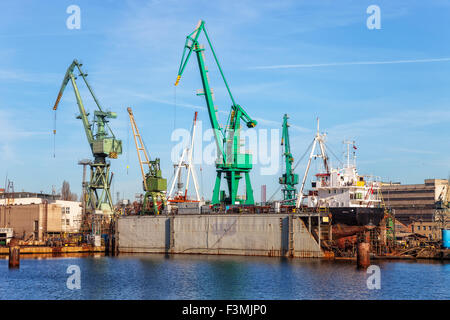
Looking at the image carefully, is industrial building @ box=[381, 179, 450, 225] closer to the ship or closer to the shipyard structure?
the shipyard structure

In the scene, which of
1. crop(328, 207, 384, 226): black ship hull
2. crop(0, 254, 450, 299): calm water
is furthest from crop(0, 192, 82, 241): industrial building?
crop(328, 207, 384, 226): black ship hull

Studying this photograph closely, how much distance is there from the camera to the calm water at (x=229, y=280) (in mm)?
48562

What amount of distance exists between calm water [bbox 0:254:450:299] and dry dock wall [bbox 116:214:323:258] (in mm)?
4101

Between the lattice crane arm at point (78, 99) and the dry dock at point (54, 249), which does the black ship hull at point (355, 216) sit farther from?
the lattice crane arm at point (78, 99)

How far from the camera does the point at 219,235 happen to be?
86.4 metres

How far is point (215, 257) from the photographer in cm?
8300

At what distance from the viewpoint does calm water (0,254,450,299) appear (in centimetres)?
4856

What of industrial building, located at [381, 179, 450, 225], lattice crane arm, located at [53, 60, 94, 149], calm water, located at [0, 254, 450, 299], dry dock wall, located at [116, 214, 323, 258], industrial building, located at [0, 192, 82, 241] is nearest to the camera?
calm water, located at [0, 254, 450, 299]

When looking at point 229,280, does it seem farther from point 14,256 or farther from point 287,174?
point 287,174

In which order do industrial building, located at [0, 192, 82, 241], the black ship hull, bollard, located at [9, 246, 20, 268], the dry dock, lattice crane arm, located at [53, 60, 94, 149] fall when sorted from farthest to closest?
industrial building, located at [0, 192, 82, 241]
lattice crane arm, located at [53, 60, 94, 149]
the dry dock
the black ship hull
bollard, located at [9, 246, 20, 268]

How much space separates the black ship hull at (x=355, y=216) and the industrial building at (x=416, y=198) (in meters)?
92.6

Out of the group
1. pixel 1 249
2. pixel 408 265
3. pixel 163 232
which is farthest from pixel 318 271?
pixel 1 249

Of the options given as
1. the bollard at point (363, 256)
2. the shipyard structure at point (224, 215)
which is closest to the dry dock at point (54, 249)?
the shipyard structure at point (224, 215)
